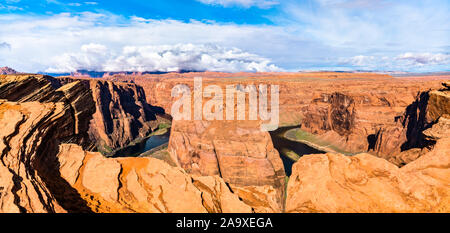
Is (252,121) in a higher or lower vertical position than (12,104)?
lower

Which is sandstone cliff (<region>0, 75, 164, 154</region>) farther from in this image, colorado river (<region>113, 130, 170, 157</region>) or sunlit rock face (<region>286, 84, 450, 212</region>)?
sunlit rock face (<region>286, 84, 450, 212</region>)

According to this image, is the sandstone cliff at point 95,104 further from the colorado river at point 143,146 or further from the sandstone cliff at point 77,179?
the colorado river at point 143,146

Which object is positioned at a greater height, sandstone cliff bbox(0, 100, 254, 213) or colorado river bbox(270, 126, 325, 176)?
sandstone cliff bbox(0, 100, 254, 213)

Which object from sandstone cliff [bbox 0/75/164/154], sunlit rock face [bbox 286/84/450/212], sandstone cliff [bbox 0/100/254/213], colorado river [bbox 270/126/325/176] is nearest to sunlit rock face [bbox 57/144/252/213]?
sandstone cliff [bbox 0/100/254/213]

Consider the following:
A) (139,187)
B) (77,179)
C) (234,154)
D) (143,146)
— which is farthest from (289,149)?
(77,179)

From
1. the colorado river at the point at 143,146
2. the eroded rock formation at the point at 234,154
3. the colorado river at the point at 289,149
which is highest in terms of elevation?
the eroded rock formation at the point at 234,154

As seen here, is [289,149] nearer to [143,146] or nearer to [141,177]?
[143,146]

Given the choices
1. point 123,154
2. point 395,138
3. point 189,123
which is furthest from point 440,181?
point 123,154

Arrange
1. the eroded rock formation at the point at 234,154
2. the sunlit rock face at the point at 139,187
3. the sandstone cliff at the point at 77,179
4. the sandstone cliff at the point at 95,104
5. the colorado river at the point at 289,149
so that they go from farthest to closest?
the colorado river at the point at 289,149
the eroded rock formation at the point at 234,154
the sandstone cliff at the point at 95,104
the sunlit rock face at the point at 139,187
the sandstone cliff at the point at 77,179

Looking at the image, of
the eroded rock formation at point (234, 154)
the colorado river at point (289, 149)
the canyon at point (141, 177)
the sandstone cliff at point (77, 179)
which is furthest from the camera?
the colorado river at point (289, 149)

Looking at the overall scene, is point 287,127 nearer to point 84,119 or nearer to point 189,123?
point 189,123

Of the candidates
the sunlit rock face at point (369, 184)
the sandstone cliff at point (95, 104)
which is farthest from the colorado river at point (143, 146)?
the sunlit rock face at point (369, 184)
